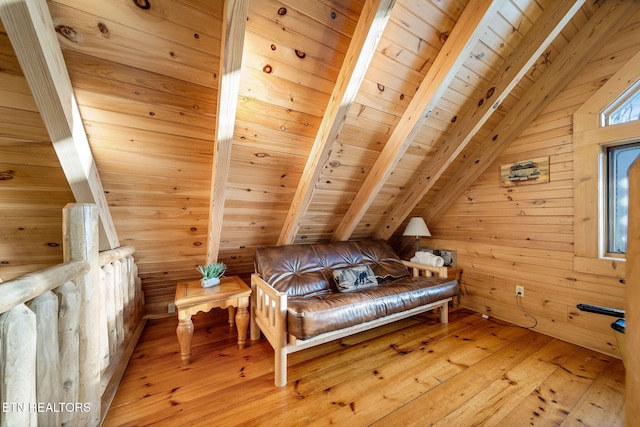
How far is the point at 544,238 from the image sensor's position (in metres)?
2.26

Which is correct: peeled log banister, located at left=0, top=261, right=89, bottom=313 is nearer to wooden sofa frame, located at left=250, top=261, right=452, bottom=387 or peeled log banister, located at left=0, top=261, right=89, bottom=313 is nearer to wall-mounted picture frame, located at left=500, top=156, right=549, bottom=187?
wooden sofa frame, located at left=250, top=261, right=452, bottom=387

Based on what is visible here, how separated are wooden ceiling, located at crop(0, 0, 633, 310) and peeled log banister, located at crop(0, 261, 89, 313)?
672 mm

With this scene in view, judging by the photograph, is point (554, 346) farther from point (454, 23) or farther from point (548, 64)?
point (454, 23)

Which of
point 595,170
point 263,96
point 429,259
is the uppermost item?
point 263,96

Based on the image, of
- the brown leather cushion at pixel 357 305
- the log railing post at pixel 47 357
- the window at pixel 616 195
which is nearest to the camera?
the log railing post at pixel 47 357

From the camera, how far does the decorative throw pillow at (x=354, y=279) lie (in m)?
2.31

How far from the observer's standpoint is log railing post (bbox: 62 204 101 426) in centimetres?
112

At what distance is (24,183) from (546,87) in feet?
13.3

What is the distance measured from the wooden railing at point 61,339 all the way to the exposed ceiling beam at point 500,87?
8.94 ft

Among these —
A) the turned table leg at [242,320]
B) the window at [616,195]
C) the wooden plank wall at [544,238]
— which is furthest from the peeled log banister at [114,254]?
the window at [616,195]

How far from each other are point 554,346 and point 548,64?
2485mm

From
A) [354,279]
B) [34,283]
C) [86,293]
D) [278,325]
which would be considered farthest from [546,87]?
[86,293]

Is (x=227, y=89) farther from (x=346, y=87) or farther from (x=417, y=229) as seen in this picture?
(x=417, y=229)

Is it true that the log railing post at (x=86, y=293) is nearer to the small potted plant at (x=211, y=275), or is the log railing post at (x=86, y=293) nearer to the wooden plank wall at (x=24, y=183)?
the wooden plank wall at (x=24, y=183)
